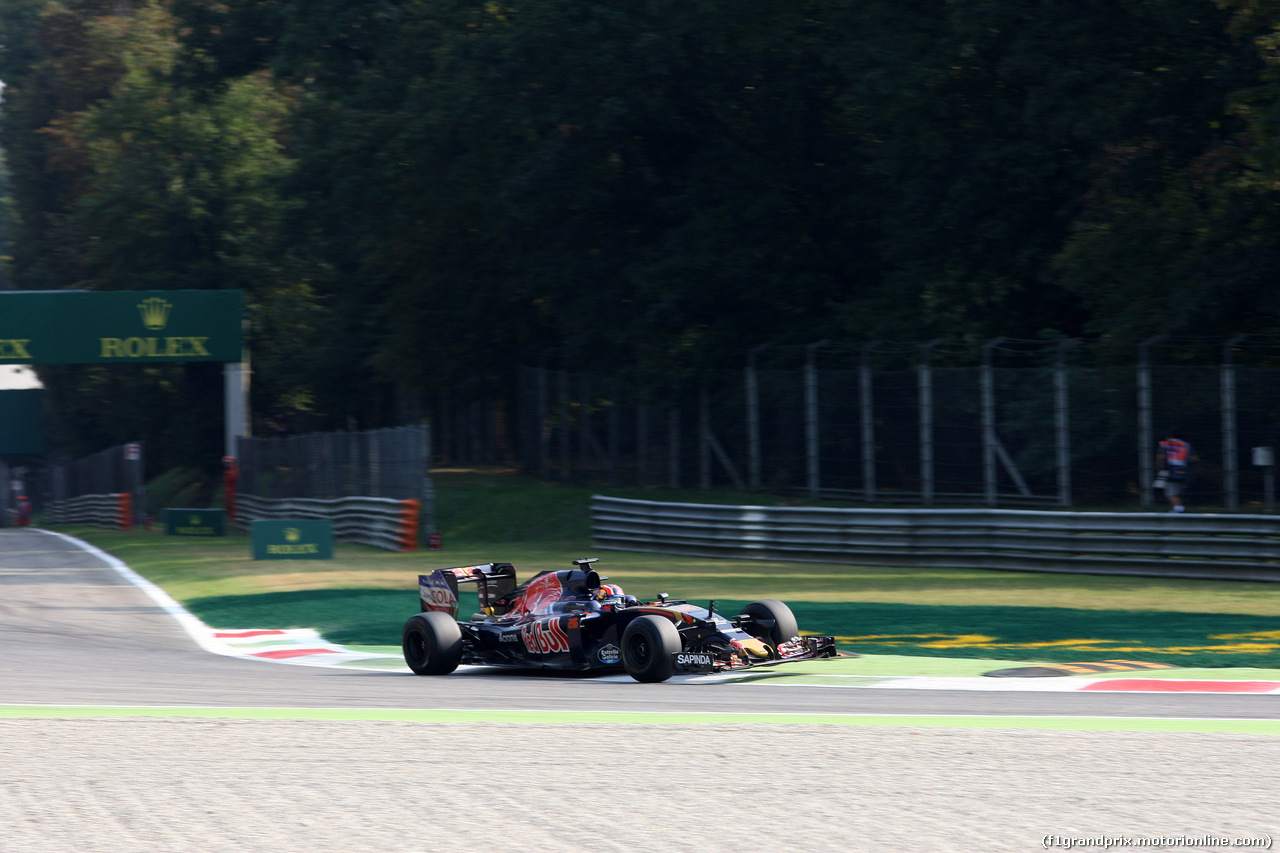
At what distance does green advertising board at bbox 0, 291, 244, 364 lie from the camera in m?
36.6

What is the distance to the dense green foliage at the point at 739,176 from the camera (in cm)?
2538

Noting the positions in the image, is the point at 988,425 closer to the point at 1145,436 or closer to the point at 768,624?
the point at 1145,436

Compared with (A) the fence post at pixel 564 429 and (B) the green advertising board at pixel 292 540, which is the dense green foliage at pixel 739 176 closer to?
(A) the fence post at pixel 564 429

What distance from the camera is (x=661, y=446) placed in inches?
1265

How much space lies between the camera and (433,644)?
1177 cm

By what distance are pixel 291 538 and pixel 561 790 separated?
1754 centimetres

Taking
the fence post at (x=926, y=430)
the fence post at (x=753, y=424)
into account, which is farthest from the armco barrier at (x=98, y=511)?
the fence post at (x=926, y=430)

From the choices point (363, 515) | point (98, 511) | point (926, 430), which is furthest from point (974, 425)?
point (98, 511)

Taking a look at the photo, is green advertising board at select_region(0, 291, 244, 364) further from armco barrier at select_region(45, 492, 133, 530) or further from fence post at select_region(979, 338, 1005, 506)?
fence post at select_region(979, 338, 1005, 506)

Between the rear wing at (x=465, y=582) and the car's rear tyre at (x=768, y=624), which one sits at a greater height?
the rear wing at (x=465, y=582)

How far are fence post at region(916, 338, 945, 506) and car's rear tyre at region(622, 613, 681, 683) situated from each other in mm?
13488

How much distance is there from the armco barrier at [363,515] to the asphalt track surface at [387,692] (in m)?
10.9

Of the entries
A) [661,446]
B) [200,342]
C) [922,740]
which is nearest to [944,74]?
[661,446]

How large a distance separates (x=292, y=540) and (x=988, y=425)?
1116cm
